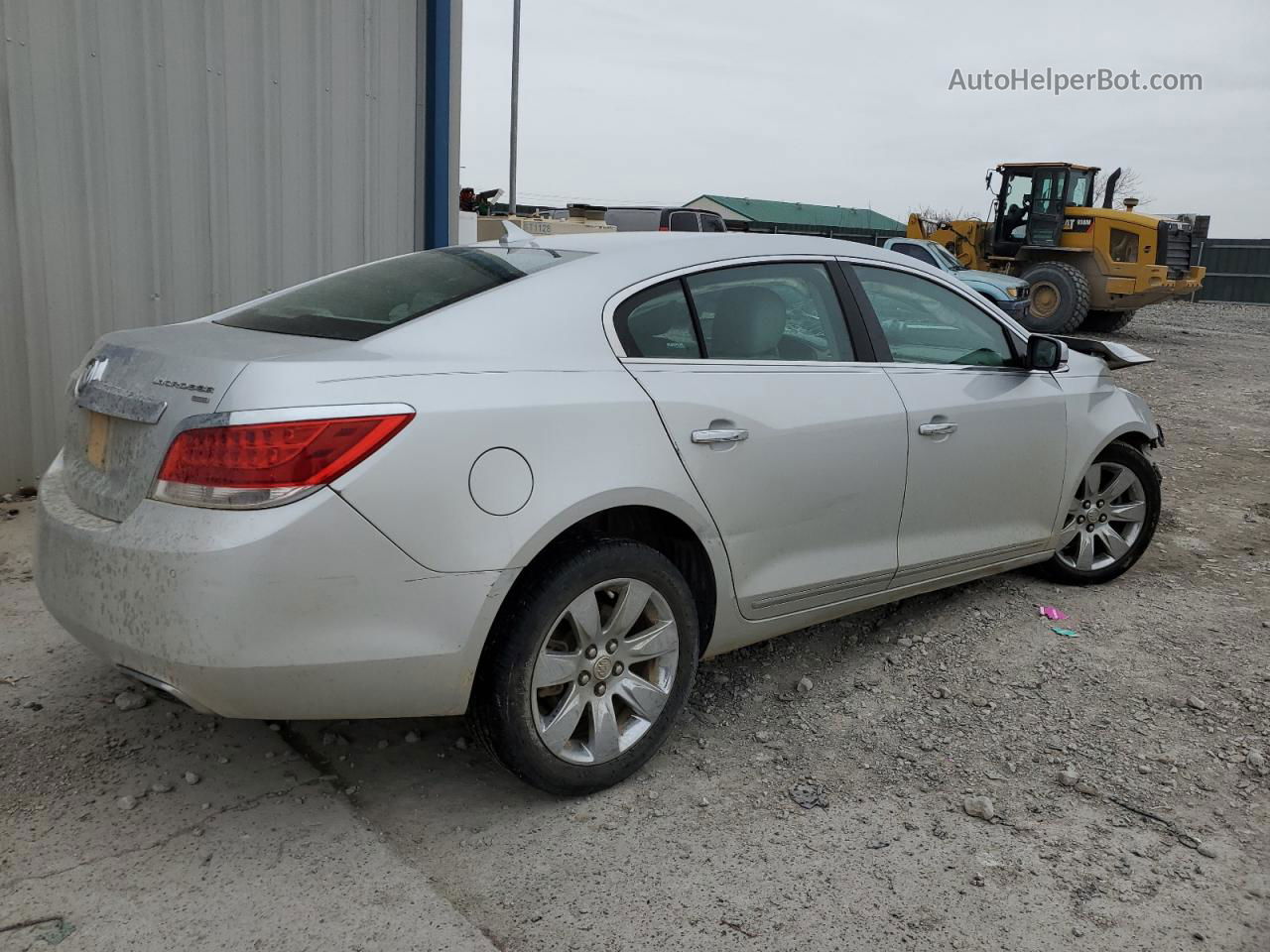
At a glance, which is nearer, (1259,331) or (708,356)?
(708,356)

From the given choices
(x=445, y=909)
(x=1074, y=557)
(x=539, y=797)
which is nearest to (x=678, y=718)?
(x=539, y=797)

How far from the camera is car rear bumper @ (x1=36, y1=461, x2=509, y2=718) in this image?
2.36m

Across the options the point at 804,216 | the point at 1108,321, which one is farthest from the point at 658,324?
the point at 804,216

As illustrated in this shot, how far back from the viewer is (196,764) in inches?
121

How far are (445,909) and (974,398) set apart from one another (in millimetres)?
2562

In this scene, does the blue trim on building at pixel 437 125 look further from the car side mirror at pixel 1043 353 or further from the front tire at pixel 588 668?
the front tire at pixel 588 668

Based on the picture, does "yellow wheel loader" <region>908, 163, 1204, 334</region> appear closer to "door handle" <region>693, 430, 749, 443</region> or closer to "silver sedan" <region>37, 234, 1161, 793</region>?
"silver sedan" <region>37, 234, 1161, 793</region>

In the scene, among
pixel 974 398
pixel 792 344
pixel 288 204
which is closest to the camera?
pixel 792 344

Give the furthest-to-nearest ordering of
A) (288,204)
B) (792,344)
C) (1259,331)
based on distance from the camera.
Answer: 1. (1259,331)
2. (288,204)
3. (792,344)

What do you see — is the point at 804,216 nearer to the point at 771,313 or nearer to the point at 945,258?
the point at 945,258

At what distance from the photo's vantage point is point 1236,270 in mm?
34719

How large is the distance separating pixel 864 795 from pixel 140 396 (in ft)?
7.27

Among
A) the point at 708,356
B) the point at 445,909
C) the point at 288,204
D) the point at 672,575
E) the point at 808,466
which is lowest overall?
the point at 445,909

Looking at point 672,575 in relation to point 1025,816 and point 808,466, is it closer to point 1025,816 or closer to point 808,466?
point 808,466
